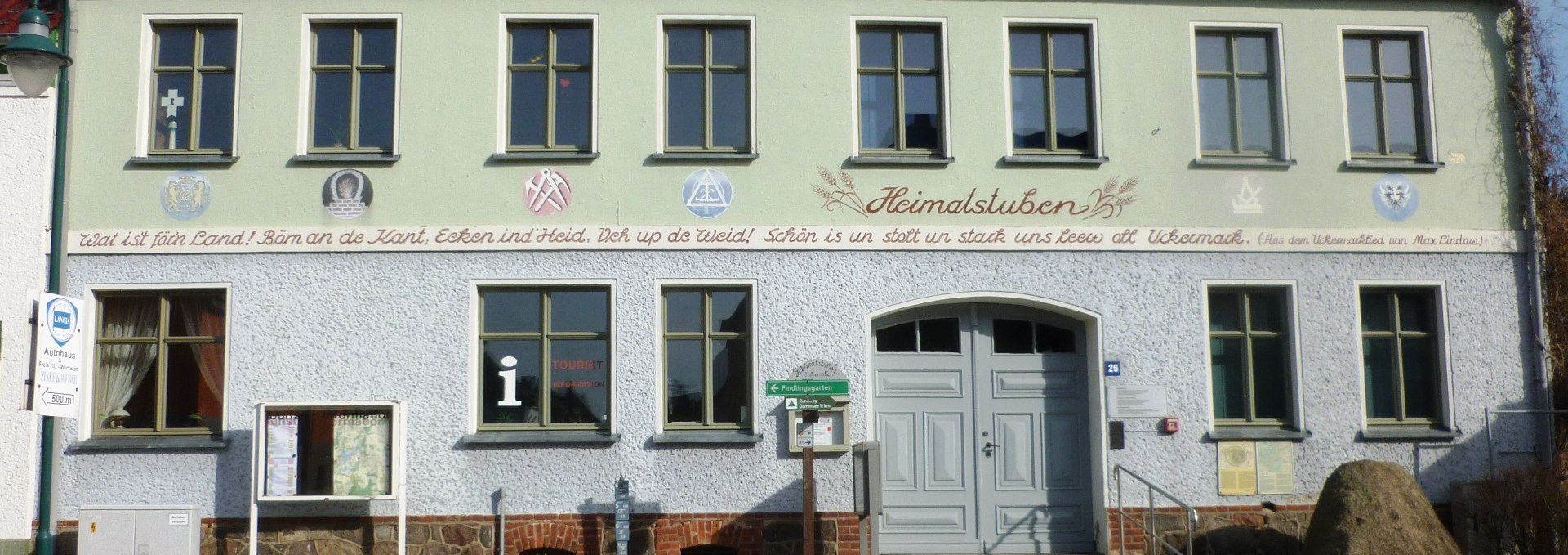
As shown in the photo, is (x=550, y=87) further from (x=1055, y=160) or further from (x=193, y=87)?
(x=1055, y=160)

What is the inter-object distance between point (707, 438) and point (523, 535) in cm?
186

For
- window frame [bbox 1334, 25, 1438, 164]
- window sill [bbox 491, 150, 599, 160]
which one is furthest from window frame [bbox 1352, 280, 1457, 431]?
window sill [bbox 491, 150, 599, 160]

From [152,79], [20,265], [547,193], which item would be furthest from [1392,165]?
[20,265]

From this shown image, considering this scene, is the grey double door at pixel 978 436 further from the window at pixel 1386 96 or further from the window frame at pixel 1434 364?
A: the window at pixel 1386 96

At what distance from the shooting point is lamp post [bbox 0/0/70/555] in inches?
354

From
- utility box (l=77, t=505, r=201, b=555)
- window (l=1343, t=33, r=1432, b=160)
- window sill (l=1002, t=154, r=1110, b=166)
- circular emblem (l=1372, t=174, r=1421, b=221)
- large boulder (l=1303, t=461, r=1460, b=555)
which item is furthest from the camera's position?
window (l=1343, t=33, r=1432, b=160)

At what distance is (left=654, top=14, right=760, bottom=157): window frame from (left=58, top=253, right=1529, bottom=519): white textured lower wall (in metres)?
1.02

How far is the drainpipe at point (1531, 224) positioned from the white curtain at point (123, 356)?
13.2 metres

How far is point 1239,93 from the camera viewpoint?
499 inches

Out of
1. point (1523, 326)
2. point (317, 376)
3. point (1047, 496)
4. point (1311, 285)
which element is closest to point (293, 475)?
point (317, 376)

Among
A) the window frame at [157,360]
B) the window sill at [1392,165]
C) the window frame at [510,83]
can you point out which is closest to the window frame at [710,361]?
the window frame at [510,83]

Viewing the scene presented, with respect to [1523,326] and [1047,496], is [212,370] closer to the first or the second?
[1047,496]

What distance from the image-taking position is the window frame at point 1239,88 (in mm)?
12516

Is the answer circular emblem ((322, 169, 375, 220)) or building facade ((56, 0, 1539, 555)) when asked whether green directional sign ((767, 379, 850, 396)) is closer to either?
building facade ((56, 0, 1539, 555))
